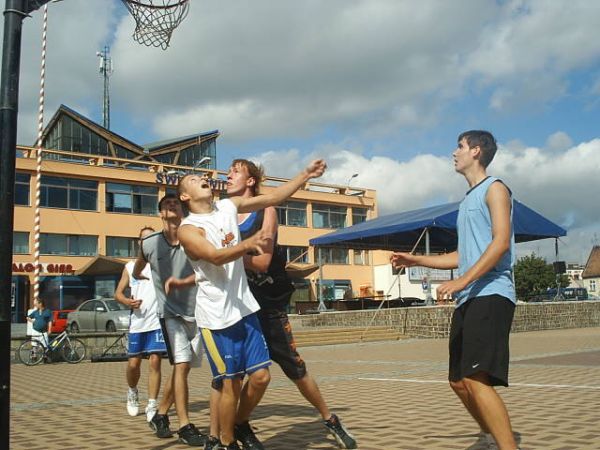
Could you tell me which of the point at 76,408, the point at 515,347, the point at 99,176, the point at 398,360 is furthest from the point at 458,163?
the point at 99,176

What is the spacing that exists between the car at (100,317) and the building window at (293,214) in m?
33.0

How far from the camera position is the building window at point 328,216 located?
5991 cm

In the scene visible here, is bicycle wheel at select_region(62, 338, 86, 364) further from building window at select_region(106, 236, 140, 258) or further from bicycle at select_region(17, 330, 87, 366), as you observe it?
building window at select_region(106, 236, 140, 258)

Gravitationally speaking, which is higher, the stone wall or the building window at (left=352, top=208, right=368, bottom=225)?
the building window at (left=352, top=208, right=368, bottom=225)

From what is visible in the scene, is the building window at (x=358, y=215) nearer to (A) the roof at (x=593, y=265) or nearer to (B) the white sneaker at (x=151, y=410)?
(B) the white sneaker at (x=151, y=410)

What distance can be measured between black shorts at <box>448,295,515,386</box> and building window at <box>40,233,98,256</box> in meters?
43.7

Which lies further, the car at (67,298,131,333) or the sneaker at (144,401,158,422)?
the car at (67,298,131,333)

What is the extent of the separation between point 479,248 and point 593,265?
13135 centimetres

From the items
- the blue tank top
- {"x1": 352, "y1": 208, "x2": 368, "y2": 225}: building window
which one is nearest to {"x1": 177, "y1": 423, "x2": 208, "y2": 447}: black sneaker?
the blue tank top

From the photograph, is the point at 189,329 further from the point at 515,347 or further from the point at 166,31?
the point at 515,347

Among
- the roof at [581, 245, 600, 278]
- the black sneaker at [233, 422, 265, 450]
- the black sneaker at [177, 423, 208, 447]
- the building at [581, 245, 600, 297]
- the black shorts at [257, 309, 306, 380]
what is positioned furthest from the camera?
the roof at [581, 245, 600, 278]

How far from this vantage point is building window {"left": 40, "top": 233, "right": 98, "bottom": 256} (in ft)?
147

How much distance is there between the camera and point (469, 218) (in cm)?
431

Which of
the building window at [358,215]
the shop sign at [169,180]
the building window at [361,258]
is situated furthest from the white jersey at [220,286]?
the building window at [358,215]
